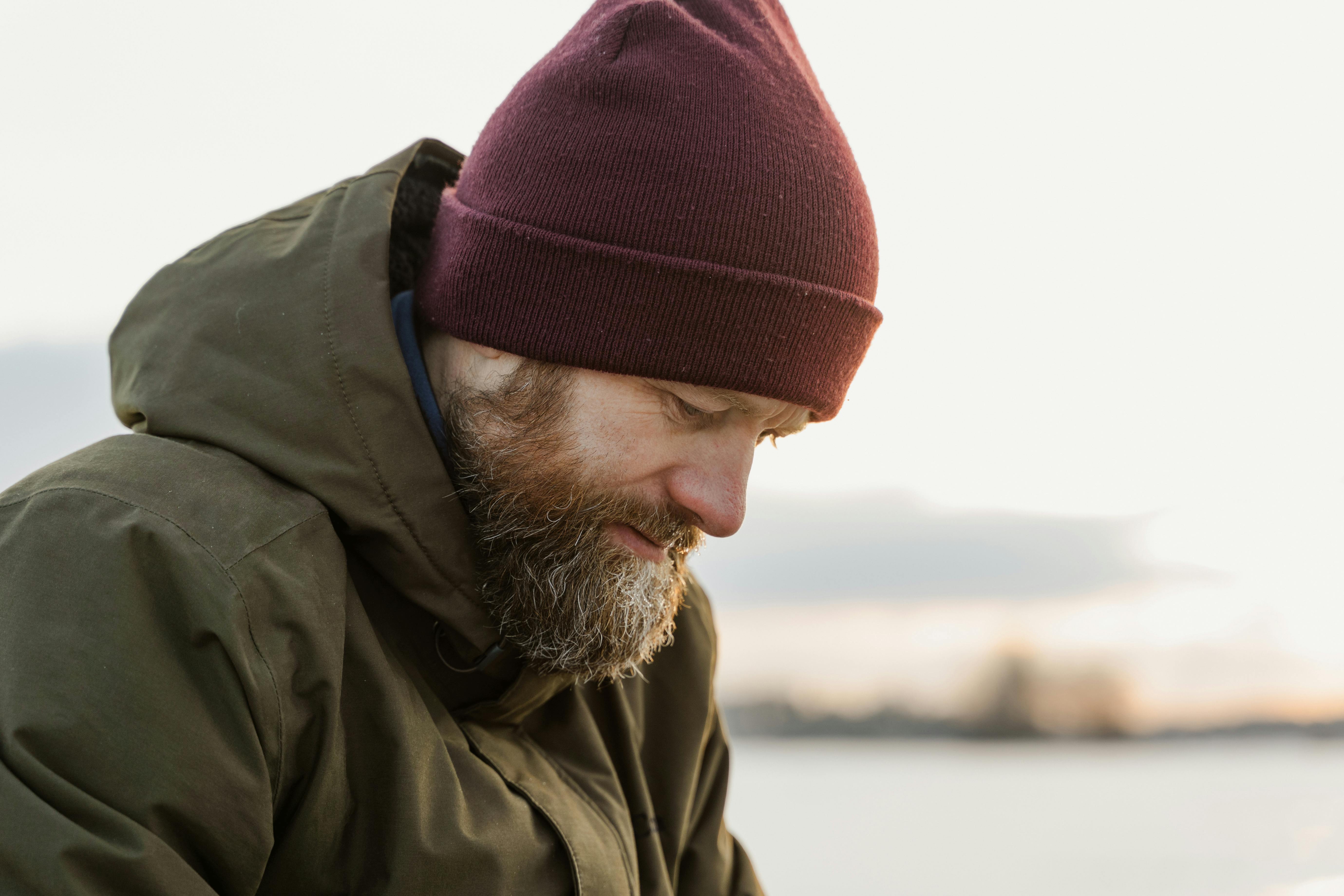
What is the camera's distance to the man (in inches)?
35.8

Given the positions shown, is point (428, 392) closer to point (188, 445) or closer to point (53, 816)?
point (188, 445)

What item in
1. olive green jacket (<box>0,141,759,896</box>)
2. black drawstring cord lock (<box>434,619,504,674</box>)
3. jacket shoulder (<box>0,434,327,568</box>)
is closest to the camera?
olive green jacket (<box>0,141,759,896</box>)

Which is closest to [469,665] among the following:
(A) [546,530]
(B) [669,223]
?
(A) [546,530]

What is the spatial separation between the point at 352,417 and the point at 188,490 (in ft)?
0.55

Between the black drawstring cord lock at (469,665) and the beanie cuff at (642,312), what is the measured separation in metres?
0.31

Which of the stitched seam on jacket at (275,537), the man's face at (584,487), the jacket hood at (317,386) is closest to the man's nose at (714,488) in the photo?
the man's face at (584,487)

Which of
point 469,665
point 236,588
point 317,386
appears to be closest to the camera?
point 236,588

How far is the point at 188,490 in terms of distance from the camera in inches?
38.8

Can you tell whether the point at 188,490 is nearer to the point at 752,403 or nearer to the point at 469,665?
the point at 469,665

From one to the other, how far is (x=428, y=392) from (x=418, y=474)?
17cm


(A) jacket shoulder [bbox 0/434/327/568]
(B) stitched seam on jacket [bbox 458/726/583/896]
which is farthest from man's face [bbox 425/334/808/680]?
(A) jacket shoulder [bbox 0/434/327/568]

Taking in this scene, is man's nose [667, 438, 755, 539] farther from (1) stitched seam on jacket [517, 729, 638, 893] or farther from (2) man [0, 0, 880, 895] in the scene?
(1) stitched seam on jacket [517, 729, 638, 893]

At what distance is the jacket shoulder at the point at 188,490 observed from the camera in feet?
3.11

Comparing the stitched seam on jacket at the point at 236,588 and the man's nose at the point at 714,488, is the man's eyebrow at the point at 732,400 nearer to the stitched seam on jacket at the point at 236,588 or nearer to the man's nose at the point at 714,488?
the man's nose at the point at 714,488
